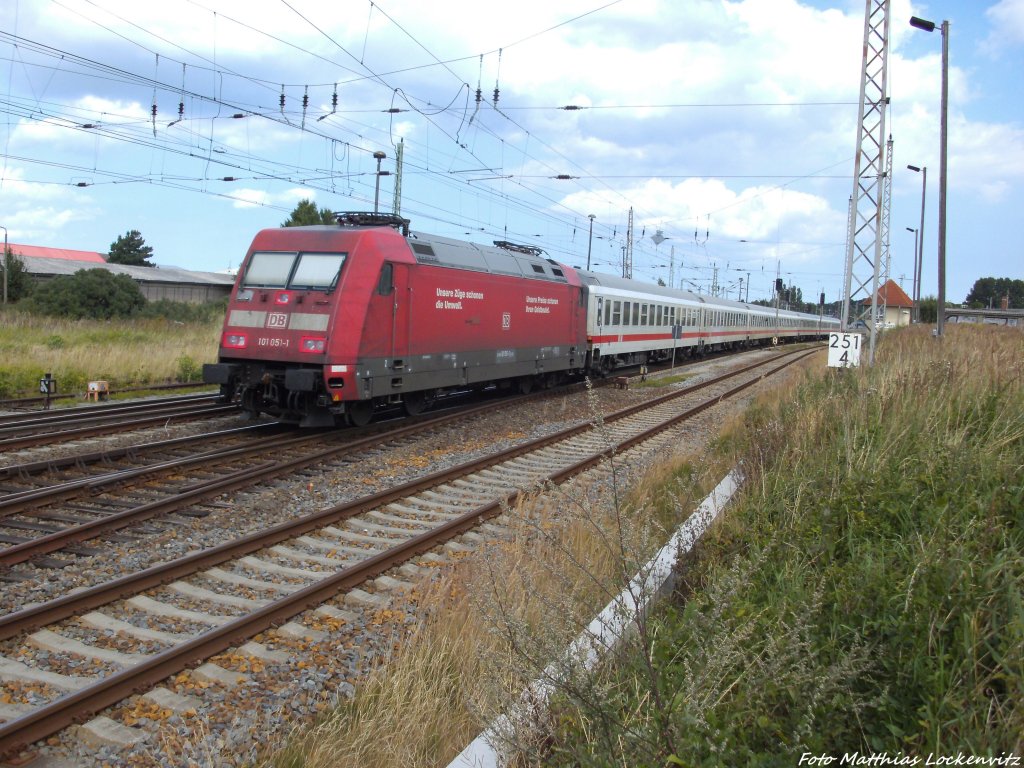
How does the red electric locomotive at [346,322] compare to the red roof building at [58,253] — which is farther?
the red roof building at [58,253]

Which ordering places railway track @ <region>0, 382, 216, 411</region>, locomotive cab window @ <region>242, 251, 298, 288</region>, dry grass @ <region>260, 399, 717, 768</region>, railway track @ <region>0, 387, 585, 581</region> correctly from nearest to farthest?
dry grass @ <region>260, 399, 717, 768</region>, railway track @ <region>0, 387, 585, 581</region>, locomotive cab window @ <region>242, 251, 298, 288</region>, railway track @ <region>0, 382, 216, 411</region>

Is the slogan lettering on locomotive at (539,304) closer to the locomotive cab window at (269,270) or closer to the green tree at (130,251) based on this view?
the locomotive cab window at (269,270)

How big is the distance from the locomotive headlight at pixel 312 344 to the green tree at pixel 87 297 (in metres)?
26.6

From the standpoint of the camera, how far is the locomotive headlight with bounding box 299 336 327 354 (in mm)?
11258

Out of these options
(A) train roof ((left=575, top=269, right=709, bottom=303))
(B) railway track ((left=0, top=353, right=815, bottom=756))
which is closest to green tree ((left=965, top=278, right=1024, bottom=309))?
(A) train roof ((left=575, top=269, right=709, bottom=303))

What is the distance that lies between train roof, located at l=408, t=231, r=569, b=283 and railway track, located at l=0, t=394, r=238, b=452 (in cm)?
487

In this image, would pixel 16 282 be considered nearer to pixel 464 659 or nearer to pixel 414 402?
pixel 414 402

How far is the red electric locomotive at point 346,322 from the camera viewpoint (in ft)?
37.4

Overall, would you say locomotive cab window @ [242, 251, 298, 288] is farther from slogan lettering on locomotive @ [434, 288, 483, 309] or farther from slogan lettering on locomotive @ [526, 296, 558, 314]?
slogan lettering on locomotive @ [526, 296, 558, 314]

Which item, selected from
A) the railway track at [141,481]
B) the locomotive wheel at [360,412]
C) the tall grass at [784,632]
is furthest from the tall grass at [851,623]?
the locomotive wheel at [360,412]

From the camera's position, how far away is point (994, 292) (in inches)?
4245

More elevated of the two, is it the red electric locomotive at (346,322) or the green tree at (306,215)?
the green tree at (306,215)

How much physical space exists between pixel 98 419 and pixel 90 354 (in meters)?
7.37

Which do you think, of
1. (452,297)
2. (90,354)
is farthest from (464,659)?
(90,354)
